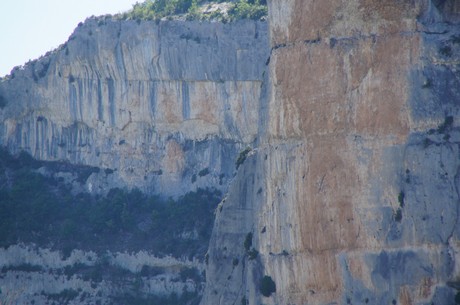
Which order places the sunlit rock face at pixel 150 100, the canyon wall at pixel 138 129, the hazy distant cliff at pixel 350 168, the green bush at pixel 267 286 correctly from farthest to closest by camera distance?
the sunlit rock face at pixel 150 100 → the canyon wall at pixel 138 129 → the green bush at pixel 267 286 → the hazy distant cliff at pixel 350 168

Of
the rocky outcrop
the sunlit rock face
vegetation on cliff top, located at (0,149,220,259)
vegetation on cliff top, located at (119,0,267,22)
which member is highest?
vegetation on cliff top, located at (119,0,267,22)

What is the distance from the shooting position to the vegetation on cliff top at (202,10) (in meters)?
112

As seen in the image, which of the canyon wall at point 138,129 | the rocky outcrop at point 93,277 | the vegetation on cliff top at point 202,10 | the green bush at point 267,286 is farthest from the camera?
the vegetation on cliff top at point 202,10

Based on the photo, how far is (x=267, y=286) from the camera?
91125mm

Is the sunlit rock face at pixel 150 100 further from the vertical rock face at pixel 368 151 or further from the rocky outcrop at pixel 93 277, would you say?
the vertical rock face at pixel 368 151

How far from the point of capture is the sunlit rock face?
112 m

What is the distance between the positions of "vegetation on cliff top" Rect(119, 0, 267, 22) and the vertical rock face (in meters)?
21.9

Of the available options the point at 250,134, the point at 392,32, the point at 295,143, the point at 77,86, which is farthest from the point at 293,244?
the point at 77,86

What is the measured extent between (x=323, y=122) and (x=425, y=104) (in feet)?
14.4

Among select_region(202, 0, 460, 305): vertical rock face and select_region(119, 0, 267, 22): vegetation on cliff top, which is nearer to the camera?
select_region(202, 0, 460, 305): vertical rock face

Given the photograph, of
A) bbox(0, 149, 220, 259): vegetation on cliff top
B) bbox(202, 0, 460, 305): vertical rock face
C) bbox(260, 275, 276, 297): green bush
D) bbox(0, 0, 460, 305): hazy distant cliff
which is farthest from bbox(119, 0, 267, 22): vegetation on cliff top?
bbox(260, 275, 276, 297): green bush

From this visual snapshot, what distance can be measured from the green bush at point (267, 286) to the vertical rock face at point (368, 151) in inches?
26.2

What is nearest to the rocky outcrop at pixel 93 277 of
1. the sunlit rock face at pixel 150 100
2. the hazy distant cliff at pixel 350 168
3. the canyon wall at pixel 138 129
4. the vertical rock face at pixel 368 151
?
the canyon wall at pixel 138 129

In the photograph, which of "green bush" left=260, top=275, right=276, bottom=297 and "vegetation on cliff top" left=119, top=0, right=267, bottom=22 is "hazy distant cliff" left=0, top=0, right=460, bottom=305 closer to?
"green bush" left=260, top=275, right=276, bottom=297
